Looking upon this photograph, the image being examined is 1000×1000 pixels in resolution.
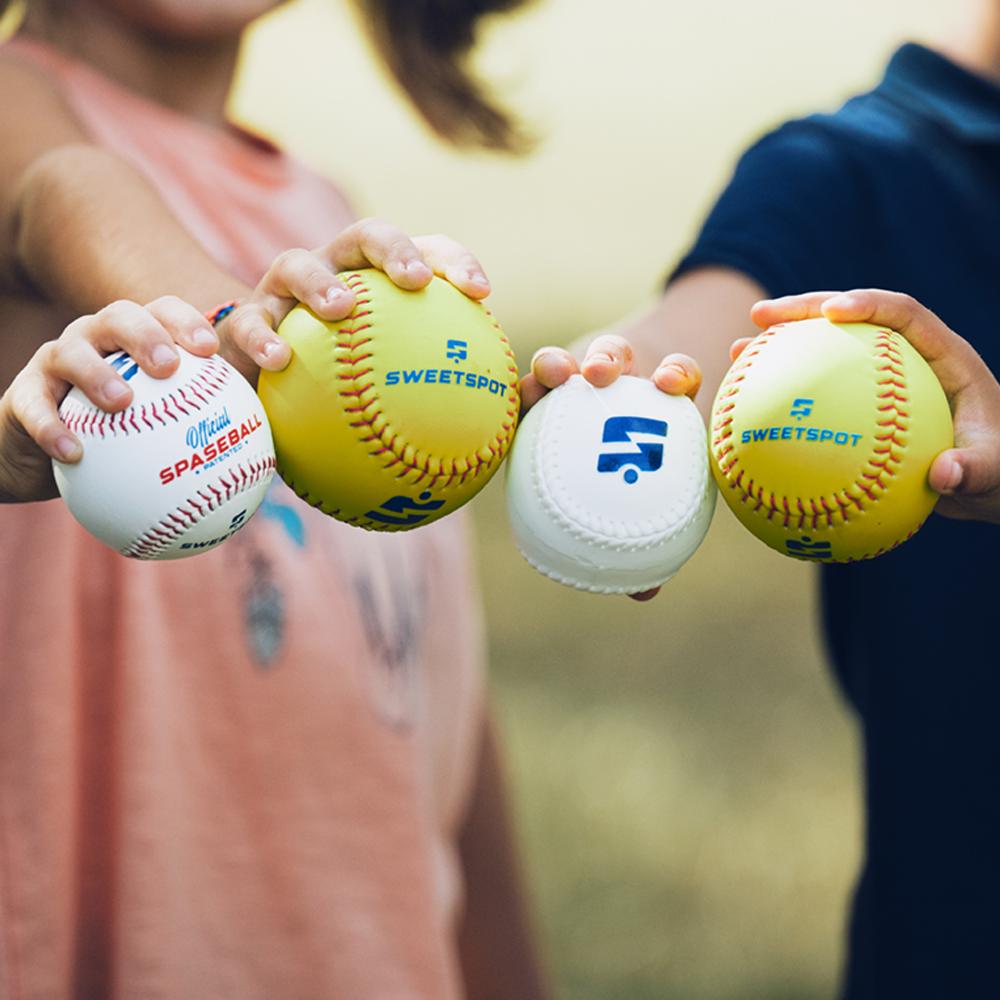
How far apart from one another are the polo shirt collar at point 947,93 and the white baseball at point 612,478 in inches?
32.7

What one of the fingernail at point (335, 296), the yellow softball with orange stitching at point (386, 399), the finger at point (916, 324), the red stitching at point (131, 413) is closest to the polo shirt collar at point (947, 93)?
the finger at point (916, 324)

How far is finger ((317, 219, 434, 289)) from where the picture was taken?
4.33 feet

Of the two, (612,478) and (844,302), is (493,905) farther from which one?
(844,302)

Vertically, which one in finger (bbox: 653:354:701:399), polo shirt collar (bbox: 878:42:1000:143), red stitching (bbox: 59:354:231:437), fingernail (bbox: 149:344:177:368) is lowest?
red stitching (bbox: 59:354:231:437)

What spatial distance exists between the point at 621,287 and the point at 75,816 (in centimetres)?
685

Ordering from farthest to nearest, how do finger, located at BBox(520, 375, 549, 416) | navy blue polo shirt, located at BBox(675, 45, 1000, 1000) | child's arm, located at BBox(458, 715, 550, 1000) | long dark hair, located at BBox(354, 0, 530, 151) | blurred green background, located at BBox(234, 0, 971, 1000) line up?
blurred green background, located at BBox(234, 0, 971, 1000)
long dark hair, located at BBox(354, 0, 530, 151)
child's arm, located at BBox(458, 715, 550, 1000)
navy blue polo shirt, located at BBox(675, 45, 1000, 1000)
finger, located at BBox(520, 375, 549, 416)

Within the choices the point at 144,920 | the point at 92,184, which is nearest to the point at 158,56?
the point at 92,184

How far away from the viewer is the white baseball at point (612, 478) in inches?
54.6

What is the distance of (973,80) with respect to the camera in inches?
81.4

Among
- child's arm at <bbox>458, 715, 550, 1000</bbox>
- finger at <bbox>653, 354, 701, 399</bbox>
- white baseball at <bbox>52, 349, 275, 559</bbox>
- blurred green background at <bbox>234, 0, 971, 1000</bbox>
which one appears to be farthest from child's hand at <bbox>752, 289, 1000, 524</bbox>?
child's arm at <bbox>458, 715, 550, 1000</bbox>

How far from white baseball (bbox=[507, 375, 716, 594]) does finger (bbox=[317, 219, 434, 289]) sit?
183 mm

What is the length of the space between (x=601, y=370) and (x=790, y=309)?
7.2 inches

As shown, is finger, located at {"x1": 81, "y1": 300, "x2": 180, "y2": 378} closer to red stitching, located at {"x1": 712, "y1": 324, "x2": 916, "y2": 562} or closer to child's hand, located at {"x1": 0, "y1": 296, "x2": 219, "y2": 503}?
child's hand, located at {"x1": 0, "y1": 296, "x2": 219, "y2": 503}

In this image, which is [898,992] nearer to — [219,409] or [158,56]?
[219,409]
